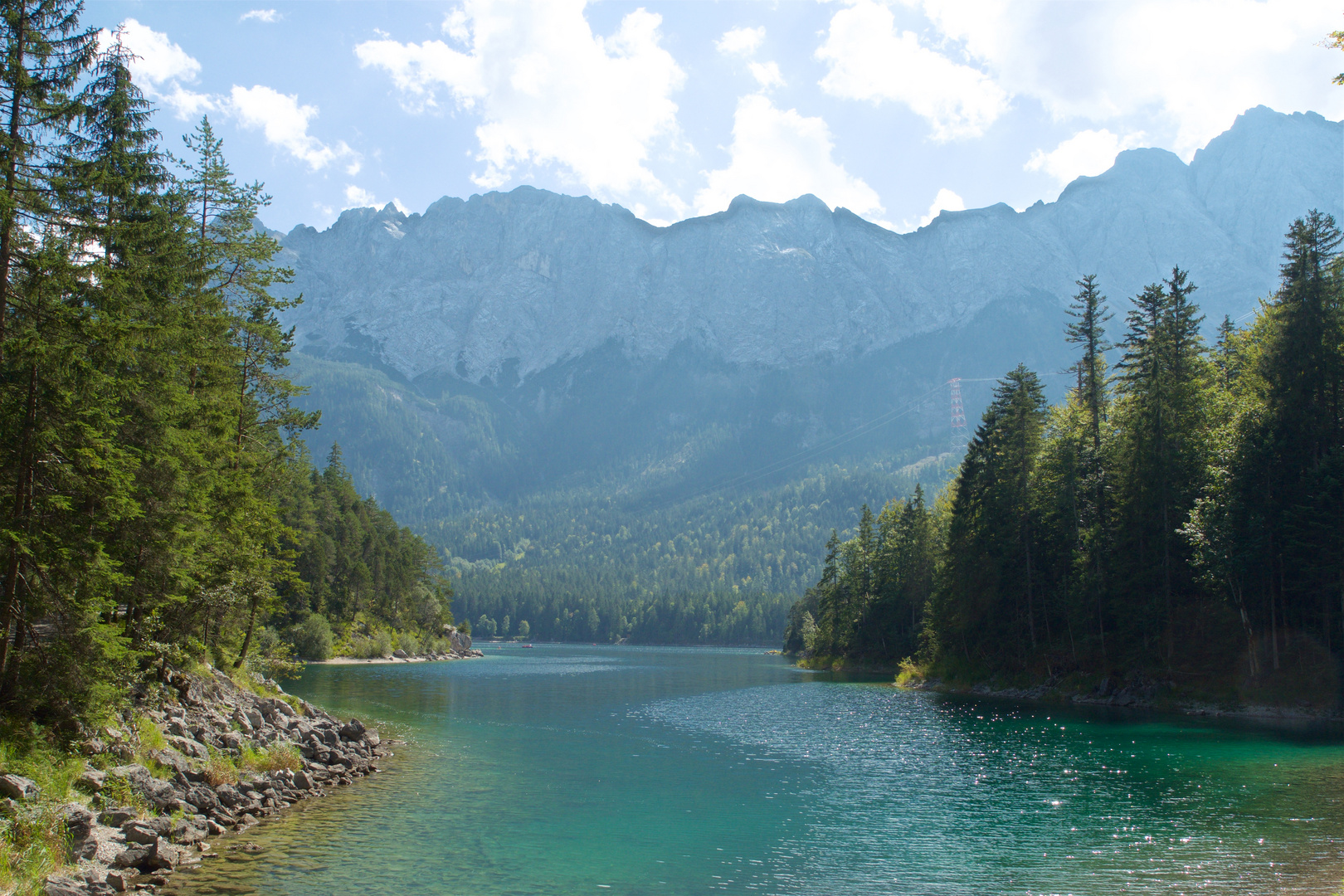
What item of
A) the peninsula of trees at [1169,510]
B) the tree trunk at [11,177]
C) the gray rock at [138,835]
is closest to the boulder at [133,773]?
the gray rock at [138,835]

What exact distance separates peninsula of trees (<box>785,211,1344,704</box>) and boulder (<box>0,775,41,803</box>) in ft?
160

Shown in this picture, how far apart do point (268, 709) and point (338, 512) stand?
7794 cm

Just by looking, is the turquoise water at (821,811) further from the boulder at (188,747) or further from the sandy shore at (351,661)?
the sandy shore at (351,661)

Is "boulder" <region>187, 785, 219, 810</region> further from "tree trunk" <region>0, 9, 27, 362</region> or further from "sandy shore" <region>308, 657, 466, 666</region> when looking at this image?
"sandy shore" <region>308, 657, 466, 666</region>

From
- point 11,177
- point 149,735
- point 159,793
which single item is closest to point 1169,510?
point 159,793

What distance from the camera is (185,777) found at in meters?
A: 21.2

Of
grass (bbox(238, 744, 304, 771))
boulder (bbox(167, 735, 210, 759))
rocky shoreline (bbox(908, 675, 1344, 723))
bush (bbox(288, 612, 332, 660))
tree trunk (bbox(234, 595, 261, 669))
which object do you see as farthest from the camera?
bush (bbox(288, 612, 332, 660))

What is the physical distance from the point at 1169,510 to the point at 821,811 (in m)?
35.7

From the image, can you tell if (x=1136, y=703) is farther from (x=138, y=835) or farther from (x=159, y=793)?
(x=138, y=835)

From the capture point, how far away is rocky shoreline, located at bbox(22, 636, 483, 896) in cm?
1603

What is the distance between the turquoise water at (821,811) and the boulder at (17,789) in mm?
3390

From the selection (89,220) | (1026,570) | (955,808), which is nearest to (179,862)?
(89,220)

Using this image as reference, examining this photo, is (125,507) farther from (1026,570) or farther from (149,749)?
(1026,570)

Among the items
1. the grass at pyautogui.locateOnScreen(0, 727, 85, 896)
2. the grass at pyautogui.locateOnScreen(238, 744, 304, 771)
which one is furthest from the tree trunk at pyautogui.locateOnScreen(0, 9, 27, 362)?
the grass at pyautogui.locateOnScreen(238, 744, 304, 771)
